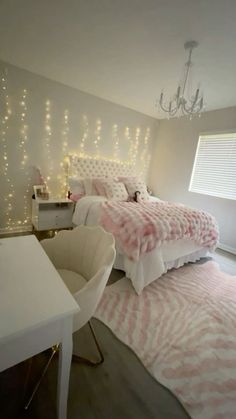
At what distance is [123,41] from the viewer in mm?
2018

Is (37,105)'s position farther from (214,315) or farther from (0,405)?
(214,315)

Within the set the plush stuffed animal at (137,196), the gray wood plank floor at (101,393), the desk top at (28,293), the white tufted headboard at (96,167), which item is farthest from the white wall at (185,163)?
the desk top at (28,293)

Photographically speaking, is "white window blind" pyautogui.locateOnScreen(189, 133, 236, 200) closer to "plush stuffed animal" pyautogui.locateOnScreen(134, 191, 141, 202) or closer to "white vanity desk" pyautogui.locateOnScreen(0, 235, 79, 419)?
"plush stuffed animal" pyautogui.locateOnScreen(134, 191, 141, 202)

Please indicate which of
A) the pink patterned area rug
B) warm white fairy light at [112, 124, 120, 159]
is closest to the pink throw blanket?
the pink patterned area rug

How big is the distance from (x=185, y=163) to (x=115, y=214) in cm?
254

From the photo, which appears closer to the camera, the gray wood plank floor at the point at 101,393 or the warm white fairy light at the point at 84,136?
the gray wood plank floor at the point at 101,393

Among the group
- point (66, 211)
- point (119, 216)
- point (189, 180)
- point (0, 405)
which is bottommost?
point (0, 405)

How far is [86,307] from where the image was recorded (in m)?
0.99

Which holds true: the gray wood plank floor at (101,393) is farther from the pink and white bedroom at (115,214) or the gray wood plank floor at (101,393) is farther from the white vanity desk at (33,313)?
the white vanity desk at (33,313)

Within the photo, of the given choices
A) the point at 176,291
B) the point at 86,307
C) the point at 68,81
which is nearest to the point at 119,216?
the point at 176,291

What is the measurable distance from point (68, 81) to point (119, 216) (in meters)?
2.35

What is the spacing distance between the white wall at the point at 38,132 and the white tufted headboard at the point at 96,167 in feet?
0.54

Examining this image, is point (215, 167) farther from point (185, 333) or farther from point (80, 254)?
point (80, 254)

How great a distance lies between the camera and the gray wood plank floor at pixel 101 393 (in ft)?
3.46
